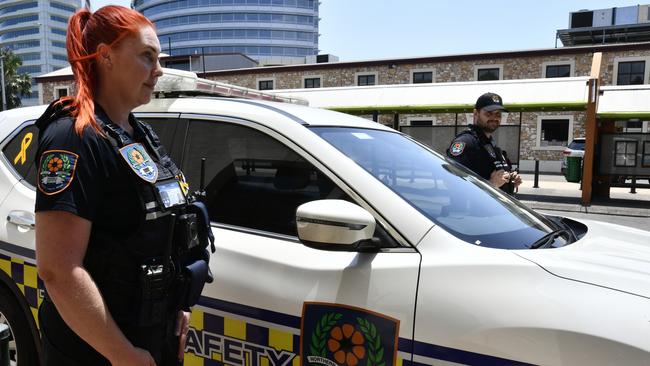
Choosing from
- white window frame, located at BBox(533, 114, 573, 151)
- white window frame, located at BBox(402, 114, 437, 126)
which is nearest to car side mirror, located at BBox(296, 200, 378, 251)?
white window frame, located at BBox(402, 114, 437, 126)

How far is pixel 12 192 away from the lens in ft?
→ 7.68

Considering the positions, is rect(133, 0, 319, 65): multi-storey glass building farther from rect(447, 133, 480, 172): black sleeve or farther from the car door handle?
the car door handle

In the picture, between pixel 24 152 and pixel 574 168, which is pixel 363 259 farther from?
pixel 574 168

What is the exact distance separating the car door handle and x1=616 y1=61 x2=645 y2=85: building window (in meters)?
27.0

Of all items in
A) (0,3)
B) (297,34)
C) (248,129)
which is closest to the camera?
(248,129)

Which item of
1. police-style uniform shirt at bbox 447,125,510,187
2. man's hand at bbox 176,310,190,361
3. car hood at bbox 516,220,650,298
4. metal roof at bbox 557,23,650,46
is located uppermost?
metal roof at bbox 557,23,650,46

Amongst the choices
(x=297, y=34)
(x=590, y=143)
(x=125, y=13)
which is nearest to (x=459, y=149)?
(x=125, y=13)

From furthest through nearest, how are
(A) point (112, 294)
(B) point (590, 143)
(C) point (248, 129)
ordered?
1. (B) point (590, 143)
2. (C) point (248, 129)
3. (A) point (112, 294)

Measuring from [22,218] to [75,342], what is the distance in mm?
1228

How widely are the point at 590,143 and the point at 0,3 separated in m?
130

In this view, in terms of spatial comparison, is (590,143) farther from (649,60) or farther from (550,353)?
(649,60)

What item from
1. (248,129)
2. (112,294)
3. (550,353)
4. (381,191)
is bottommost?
(550,353)

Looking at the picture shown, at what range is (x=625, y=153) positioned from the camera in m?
12.5

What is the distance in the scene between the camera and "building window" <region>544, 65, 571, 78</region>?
23.9m
